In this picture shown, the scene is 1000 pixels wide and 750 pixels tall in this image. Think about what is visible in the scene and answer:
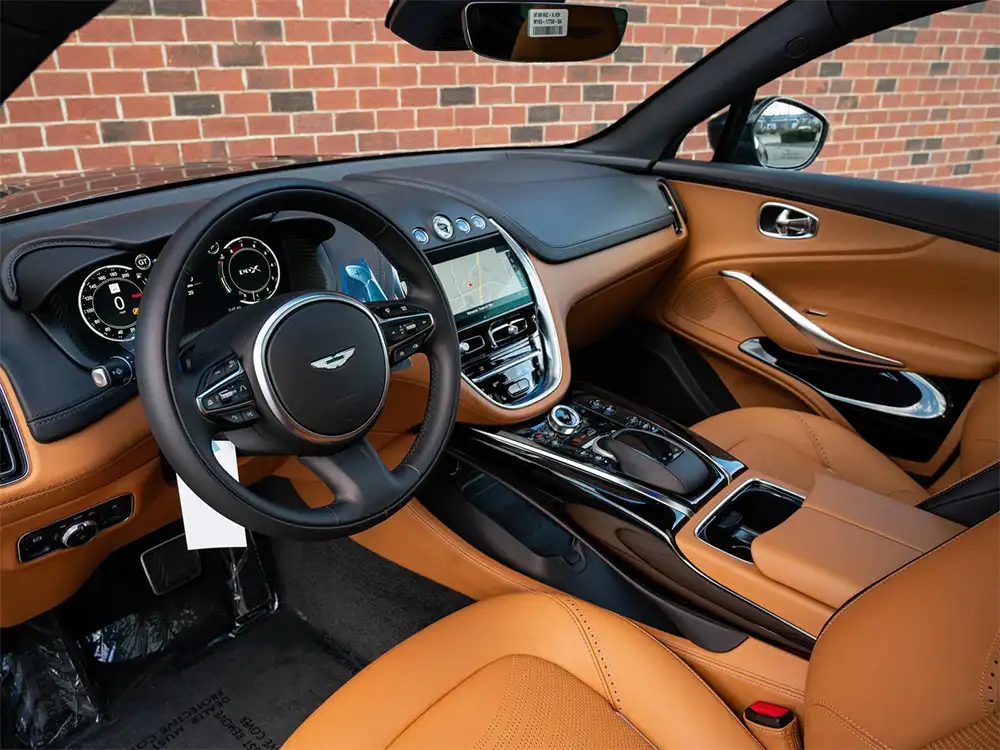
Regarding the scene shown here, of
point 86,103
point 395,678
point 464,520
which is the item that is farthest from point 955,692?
point 86,103

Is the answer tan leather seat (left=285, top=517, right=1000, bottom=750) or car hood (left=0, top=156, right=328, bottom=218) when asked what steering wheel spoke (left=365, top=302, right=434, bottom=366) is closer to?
tan leather seat (left=285, top=517, right=1000, bottom=750)

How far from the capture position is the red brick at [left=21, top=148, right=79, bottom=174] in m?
2.55

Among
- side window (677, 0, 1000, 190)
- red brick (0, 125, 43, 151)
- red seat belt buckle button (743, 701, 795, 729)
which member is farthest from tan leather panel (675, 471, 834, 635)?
side window (677, 0, 1000, 190)

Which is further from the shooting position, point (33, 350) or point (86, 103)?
point (86, 103)

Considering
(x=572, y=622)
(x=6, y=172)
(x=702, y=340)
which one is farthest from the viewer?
(x=6, y=172)

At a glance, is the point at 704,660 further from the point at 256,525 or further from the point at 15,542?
the point at 15,542

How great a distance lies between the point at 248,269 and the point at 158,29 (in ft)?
6.38

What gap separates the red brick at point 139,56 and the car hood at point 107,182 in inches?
51.1

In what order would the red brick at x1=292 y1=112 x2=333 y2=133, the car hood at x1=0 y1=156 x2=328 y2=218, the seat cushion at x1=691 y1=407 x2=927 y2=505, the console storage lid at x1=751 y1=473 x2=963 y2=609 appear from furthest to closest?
1. the red brick at x1=292 y1=112 x2=333 y2=133
2. the seat cushion at x1=691 y1=407 x2=927 y2=505
3. the car hood at x1=0 y1=156 x2=328 y2=218
4. the console storage lid at x1=751 y1=473 x2=963 y2=609

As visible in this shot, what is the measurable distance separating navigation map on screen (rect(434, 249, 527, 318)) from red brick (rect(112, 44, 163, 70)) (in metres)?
1.81

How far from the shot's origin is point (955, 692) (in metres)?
0.70

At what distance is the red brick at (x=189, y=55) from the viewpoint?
2.70 metres

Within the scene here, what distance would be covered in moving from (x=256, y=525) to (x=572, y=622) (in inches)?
19.1

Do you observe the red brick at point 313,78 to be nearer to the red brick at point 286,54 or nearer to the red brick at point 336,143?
the red brick at point 286,54
